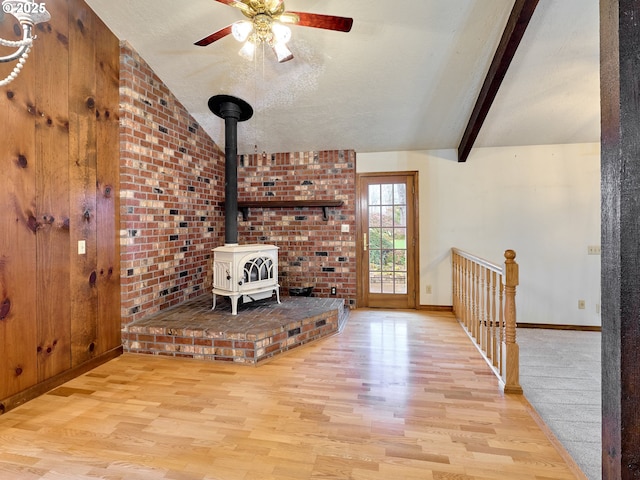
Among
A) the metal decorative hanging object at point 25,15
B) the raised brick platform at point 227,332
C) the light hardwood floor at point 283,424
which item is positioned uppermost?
the metal decorative hanging object at point 25,15

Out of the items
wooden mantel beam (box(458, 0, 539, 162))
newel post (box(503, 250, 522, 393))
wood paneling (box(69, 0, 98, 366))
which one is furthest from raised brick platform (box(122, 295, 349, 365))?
wooden mantel beam (box(458, 0, 539, 162))

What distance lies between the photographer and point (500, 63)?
2.93 metres

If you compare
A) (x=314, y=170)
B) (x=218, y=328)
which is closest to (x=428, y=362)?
(x=218, y=328)

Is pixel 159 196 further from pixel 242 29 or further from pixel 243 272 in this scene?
pixel 242 29

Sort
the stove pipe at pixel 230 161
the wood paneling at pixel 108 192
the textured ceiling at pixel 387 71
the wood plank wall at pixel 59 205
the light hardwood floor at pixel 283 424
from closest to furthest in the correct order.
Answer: the light hardwood floor at pixel 283 424
the wood plank wall at pixel 59 205
the textured ceiling at pixel 387 71
the wood paneling at pixel 108 192
the stove pipe at pixel 230 161

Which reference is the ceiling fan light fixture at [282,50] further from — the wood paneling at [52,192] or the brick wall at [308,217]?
the brick wall at [308,217]

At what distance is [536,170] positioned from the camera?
14.4 feet

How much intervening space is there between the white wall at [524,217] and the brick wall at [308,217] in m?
0.71

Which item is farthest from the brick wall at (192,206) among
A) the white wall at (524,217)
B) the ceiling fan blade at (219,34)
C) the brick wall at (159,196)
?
the ceiling fan blade at (219,34)

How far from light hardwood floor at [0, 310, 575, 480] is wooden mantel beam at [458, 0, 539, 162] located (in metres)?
2.53

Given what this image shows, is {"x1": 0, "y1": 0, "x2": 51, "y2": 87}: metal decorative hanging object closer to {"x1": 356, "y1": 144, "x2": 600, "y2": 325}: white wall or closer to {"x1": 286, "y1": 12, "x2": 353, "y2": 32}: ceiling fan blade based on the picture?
{"x1": 286, "y1": 12, "x2": 353, "y2": 32}: ceiling fan blade

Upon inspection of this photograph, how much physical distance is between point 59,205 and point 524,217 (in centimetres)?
506

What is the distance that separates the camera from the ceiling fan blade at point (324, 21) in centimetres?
210

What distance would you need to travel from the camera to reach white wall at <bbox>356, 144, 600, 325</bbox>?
14.2ft
